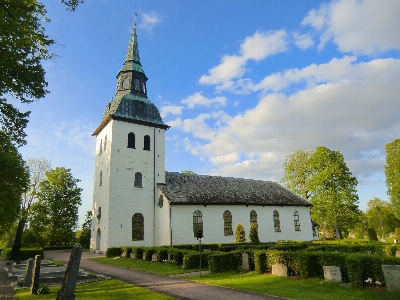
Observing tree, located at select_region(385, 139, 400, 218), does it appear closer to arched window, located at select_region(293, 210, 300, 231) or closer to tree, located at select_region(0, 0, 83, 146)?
arched window, located at select_region(293, 210, 300, 231)

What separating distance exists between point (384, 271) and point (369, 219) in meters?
72.3

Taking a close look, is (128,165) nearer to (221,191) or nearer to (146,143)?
(146,143)

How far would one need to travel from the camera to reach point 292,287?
10133 millimetres

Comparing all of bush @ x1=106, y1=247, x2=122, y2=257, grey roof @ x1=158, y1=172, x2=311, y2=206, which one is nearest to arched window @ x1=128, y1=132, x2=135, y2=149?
grey roof @ x1=158, y1=172, x2=311, y2=206

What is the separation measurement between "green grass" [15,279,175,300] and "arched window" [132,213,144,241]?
1570 cm

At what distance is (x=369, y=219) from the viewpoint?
70375 millimetres

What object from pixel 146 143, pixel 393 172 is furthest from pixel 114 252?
pixel 393 172

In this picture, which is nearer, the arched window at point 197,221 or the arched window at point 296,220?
the arched window at point 197,221

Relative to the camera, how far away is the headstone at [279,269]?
12.3 metres

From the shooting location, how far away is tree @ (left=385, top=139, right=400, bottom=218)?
38.0 m

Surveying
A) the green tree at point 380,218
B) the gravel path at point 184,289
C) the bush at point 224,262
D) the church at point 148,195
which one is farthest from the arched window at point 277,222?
the green tree at point 380,218

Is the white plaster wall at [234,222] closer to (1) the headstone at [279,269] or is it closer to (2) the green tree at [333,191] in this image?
(2) the green tree at [333,191]

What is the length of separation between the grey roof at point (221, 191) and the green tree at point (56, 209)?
1772cm

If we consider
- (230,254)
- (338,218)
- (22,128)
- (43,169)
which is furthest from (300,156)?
(22,128)
